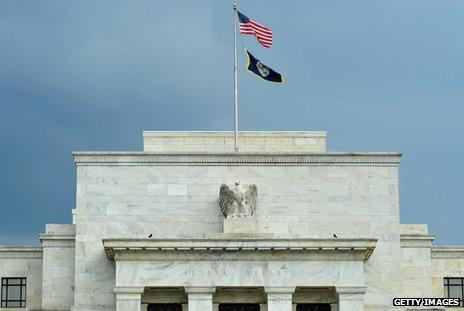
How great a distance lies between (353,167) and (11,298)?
693 inches

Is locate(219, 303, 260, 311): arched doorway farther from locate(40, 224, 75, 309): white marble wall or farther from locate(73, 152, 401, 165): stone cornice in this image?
locate(40, 224, 75, 309): white marble wall

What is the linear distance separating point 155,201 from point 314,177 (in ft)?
24.8

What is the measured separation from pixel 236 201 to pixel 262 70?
303 inches

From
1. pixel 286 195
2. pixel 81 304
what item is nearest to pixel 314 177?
pixel 286 195

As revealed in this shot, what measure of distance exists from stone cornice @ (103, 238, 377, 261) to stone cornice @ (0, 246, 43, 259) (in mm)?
6360

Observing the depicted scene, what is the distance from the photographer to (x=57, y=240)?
2881 inches

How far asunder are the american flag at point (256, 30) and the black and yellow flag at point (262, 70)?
912mm

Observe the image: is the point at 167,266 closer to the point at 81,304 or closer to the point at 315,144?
the point at 81,304

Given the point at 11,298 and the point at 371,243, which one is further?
the point at 11,298

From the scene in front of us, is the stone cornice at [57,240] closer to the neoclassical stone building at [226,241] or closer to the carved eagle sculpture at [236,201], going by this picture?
the neoclassical stone building at [226,241]

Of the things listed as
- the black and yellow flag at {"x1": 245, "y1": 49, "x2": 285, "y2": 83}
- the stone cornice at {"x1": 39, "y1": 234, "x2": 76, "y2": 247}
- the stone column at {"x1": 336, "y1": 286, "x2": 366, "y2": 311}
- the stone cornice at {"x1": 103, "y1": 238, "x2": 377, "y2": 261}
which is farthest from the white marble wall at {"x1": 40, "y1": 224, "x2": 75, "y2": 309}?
the stone column at {"x1": 336, "y1": 286, "x2": 366, "y2": 311}

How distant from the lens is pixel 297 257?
229 ft

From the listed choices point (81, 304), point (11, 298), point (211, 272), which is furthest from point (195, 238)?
point (11, 298)

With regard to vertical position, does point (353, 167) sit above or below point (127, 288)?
above
